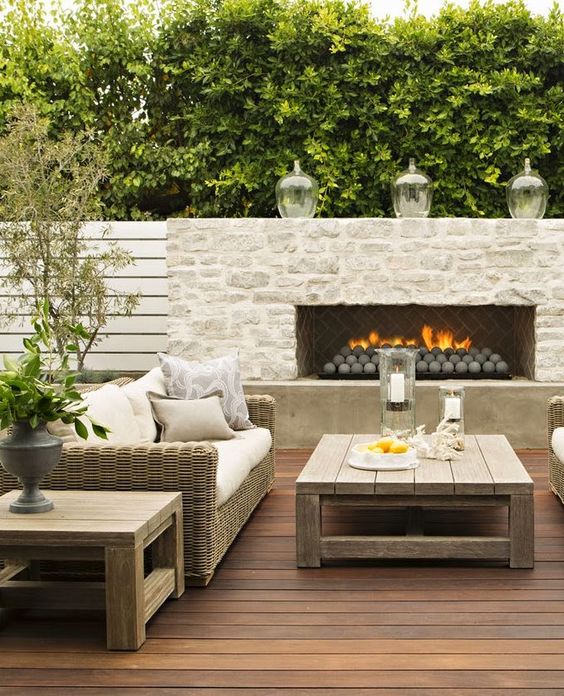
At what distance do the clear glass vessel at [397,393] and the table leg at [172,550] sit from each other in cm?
167

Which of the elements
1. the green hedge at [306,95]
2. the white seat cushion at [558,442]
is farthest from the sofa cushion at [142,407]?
the green hedge at [306,95]

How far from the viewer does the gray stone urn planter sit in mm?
3836

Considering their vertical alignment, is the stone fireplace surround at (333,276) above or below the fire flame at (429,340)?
above

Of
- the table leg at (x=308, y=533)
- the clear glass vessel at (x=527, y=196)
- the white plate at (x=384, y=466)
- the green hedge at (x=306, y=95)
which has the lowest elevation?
the table leg at (x=308, y=533)

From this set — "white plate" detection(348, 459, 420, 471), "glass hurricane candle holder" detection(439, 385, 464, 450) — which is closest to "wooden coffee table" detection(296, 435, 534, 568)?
"white plate" detection(348, 459, 420, 471)

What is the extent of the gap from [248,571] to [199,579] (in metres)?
0.30

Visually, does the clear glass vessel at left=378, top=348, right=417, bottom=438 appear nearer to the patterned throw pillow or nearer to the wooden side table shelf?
the patterned throw pillow

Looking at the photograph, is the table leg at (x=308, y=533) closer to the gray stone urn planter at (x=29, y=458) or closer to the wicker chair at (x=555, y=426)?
the gray stone urn planter at (x=29, y=458)

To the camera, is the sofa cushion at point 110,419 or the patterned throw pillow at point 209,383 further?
the patterned throw pillow at point 209,383

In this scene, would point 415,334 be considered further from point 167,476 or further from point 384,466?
point 167,476

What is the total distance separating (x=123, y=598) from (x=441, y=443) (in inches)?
86.1

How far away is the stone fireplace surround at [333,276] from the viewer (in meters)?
7.85

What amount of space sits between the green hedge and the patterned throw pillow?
3.05 meters

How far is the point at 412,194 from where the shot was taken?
8086 mm
